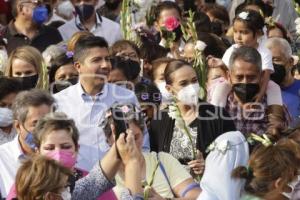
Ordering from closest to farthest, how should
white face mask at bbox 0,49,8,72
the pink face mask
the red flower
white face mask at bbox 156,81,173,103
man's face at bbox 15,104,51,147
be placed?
1. the pink face mask
2. man's face at bbox 15,104,51,147
3. white face mask at bbox 156,81,173,103
4. white face mask at bbox 0,49,8,72
5. the red flower

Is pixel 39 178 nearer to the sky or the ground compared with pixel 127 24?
nearer to the ground

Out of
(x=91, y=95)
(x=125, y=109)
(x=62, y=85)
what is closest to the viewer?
(x=125, y=109)

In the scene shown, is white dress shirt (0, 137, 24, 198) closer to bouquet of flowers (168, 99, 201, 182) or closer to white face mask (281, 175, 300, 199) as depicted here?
bouquet of flowers (168, 99, 201, 182)

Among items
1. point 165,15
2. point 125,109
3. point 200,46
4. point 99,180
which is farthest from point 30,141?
point 165,15

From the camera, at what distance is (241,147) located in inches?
311

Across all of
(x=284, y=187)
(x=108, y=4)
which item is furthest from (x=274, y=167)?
(x=108, y=4)

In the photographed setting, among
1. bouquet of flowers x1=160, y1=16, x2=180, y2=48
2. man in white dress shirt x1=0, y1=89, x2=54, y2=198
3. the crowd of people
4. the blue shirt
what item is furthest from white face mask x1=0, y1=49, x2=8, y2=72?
the blue shirt

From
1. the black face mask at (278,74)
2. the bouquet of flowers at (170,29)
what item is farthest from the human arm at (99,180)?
the bouquet of flowers at (170,29)

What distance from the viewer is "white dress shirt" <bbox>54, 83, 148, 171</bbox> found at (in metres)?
9.30

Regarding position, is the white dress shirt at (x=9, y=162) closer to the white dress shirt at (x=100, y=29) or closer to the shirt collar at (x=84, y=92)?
the shirt collar at (x=84, y=92)

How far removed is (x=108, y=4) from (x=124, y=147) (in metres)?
7.16

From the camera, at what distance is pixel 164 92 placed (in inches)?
421

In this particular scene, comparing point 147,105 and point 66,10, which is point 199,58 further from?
point 66,10

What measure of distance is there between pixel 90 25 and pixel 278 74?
2.68 meters
